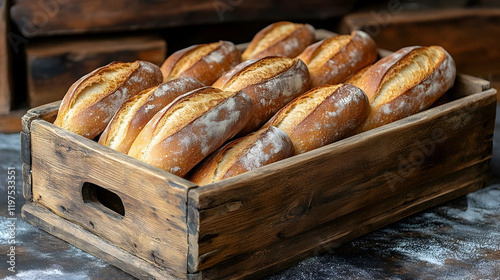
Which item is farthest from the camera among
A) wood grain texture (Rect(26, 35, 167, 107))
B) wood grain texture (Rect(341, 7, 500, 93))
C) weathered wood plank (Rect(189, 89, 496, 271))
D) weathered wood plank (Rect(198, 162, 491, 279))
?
wood grain texture (Rect(341, 7, 500, 93))

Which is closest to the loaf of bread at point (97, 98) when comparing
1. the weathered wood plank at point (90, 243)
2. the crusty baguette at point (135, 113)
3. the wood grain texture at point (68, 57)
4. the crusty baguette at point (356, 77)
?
the crusty baguette at point (135, 113)

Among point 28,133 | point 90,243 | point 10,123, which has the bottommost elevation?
point 10,123

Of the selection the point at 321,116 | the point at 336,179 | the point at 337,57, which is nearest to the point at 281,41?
the point at 337,57

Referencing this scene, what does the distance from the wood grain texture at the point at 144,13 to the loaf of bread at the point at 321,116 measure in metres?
1.21

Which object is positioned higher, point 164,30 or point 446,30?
point 446,30

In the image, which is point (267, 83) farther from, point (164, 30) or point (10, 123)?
point (164, 30)

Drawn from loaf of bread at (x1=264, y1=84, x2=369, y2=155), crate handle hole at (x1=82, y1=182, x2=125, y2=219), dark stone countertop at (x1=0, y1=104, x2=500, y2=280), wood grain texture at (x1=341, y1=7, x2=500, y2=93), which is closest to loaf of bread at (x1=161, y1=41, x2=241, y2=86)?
loaf of bread at (x1=264, y1=84, x2=369, y2=155)

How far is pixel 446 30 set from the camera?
328 centimetres

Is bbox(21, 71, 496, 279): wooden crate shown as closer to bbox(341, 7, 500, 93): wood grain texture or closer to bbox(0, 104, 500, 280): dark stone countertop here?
bbox(0, 104, 500, 280): dark stone countertop

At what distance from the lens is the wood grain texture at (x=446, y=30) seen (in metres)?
3.21

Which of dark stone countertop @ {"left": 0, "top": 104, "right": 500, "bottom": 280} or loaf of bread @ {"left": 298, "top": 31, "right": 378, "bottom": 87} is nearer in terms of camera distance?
dark stone countertop @ {"left": 0, "top": 104, "right": 500, "bottom": 280}

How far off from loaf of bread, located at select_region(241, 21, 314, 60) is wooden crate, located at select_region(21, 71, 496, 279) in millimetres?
582

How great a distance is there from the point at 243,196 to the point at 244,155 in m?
0.13

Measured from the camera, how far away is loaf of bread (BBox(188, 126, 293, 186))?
1.66m
